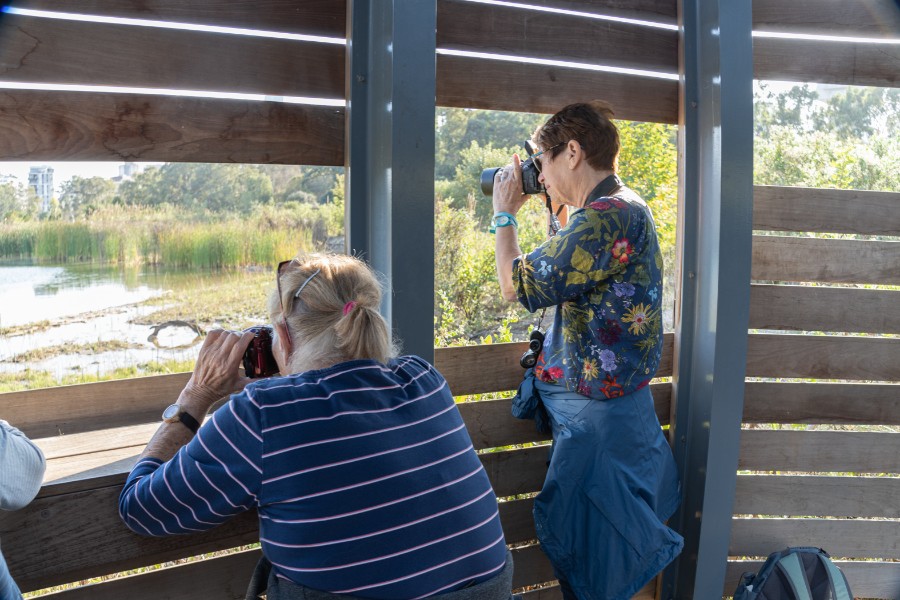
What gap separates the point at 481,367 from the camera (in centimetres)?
276

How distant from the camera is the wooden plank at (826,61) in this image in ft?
9.78

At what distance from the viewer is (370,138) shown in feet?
7.61

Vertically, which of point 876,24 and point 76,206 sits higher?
point 876,24

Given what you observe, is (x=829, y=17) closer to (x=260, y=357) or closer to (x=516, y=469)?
(x=516, y=469)

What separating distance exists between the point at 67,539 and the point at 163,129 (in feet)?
3.47

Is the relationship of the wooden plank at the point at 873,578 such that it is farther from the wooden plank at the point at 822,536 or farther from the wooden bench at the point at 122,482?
the wooden bench at the point at 122,482

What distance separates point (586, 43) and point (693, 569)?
1946 millimetres

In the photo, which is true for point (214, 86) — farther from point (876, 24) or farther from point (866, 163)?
point (866, 163)

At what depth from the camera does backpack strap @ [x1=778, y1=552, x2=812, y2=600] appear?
9.64 feet

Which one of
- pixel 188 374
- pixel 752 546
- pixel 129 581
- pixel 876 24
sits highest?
pixel 876 24

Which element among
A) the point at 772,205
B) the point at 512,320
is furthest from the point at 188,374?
the point at 772,205

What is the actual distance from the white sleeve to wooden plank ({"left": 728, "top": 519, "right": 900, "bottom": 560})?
2.54m

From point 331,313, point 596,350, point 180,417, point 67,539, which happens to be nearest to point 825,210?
point 596,350

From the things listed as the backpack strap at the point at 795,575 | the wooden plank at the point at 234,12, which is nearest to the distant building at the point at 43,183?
the wooden plank at the point at 234,12
